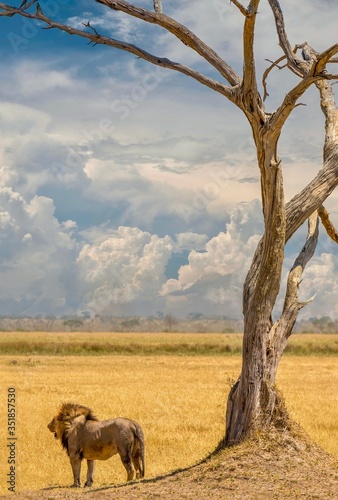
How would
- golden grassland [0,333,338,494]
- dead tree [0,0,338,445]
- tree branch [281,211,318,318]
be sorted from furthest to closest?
golden grassland [0,333,338,494] < tree branch [281,211,318,318] < dead tree [0,0,338,445]

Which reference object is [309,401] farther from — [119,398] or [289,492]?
[289,492]

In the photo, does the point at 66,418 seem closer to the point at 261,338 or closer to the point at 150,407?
the point at 261,338

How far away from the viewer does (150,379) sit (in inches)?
1342

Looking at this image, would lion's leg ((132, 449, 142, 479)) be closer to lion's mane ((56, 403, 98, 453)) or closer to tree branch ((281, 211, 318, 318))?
lion's mane ((56, 403, 98, 453))

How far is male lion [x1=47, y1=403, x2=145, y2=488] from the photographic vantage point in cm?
1109

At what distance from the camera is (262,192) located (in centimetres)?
1114

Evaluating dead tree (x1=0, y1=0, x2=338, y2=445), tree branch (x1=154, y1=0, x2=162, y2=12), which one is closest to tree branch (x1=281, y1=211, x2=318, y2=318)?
dead tree (x1=0, y1=0, x2=338, y2=445)

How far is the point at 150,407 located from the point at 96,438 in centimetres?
1211

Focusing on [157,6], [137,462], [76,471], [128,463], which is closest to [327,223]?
[157,6]

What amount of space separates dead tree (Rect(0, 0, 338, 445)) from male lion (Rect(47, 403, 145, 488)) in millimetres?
1440

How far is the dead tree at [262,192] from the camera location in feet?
35.4

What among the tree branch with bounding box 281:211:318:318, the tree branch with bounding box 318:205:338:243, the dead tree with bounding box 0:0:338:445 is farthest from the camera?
the tree branch with bounding box 318:205:338:243

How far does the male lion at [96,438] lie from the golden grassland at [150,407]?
1455 millimetres

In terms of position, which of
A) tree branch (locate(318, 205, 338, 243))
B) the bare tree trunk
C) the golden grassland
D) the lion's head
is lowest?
the golden grassland
